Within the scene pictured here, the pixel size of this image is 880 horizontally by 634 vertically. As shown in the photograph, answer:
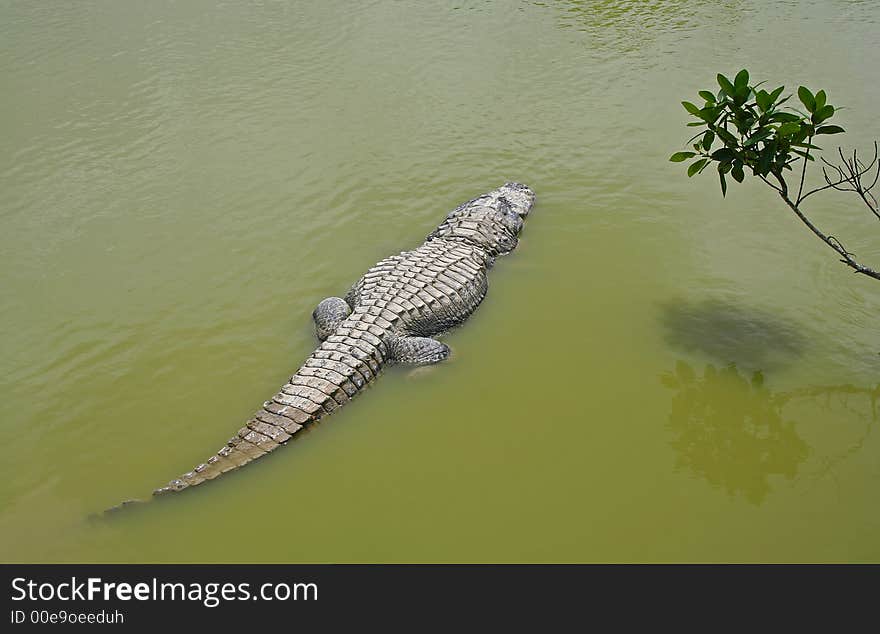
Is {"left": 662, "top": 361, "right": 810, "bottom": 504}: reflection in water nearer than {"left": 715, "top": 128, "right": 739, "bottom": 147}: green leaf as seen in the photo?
Yes

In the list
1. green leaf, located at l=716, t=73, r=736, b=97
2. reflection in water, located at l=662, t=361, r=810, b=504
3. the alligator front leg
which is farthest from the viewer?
the alligator front leg

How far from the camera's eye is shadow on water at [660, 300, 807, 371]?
6012 mm

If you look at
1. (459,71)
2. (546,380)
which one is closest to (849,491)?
(546,380)

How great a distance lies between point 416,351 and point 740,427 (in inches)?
92.4

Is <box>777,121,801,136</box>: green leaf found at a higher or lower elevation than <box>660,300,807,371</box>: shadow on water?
higher

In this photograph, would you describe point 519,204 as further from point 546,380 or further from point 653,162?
point 546,380

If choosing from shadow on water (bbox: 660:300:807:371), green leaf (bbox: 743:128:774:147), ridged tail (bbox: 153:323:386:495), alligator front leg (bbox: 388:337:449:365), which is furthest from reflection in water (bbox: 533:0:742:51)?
ridged tail (bbox: 153:323:386:495)

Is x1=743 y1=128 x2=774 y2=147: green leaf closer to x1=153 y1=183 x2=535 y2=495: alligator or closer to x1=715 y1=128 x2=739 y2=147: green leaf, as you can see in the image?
x1=715 y1=128 x2=739 y2=147: green leaf

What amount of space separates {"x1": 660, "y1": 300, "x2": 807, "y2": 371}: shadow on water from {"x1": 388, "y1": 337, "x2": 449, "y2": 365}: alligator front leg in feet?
5.99

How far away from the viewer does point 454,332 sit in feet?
21.1

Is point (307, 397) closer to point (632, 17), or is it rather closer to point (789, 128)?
point (789, 128)

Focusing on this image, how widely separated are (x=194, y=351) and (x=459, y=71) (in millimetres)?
6114

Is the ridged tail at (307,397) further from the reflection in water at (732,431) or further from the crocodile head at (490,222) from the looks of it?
the reflection in water at (732,431)

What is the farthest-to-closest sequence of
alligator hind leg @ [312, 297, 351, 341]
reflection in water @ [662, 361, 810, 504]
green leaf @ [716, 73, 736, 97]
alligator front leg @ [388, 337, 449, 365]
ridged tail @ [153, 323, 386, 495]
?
1. alligator hind leg @ [312, 297, 351, 341]
2. alligator front leg @ [388, 337, 449, 365]
3. green leaf @ [716, 73, 736, 97]
4. reflection in water @ [662, 361, 810, 504]
5. ridged tail @ [153, 323, 386, 495]
